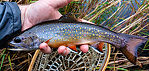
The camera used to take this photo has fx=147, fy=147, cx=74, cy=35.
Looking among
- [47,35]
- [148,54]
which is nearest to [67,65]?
[47,35]

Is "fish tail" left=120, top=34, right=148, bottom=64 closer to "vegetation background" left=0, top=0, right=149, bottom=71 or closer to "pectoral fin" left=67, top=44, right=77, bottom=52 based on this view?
"pectoral fin" left=67, top=44, right=77, bottom=52

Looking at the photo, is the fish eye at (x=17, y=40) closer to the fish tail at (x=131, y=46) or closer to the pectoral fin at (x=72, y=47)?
the pectoral fin at (x=72, y=47)

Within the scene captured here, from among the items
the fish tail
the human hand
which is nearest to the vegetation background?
the human hand

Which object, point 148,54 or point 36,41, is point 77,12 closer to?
point 36,41

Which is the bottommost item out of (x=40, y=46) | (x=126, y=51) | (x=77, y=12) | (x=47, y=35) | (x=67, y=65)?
(x=67, y=65)

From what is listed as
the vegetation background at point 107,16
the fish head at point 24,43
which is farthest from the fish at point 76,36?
the vegetation background at point 107,16

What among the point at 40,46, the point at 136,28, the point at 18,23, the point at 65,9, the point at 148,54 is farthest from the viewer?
the point at 148,54

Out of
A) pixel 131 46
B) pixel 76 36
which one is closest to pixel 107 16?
pixel 131 46

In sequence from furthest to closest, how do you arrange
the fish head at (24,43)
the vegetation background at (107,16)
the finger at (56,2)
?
the vegetation background at (107,16) < the finger at (56,2) < the fish head at (24,43)

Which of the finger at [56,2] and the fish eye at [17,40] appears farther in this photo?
the finger at [56,2]
